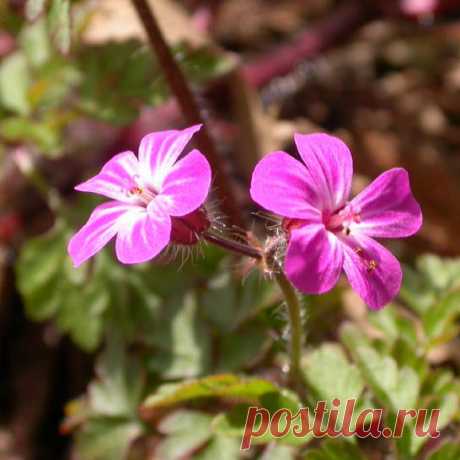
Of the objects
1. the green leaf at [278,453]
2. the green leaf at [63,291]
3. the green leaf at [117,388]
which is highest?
the green leaf at [63,291]

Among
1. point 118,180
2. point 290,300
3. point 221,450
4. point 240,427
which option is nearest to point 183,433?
point 221,450

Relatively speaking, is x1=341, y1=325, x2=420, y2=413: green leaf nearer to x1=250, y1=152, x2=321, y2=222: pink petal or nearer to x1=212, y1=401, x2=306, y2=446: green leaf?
x1=212, y1=401, x2=306, y2=446: green leaf

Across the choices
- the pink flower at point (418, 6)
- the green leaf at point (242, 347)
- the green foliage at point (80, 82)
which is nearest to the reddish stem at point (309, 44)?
the pink flower at point (418, 6)

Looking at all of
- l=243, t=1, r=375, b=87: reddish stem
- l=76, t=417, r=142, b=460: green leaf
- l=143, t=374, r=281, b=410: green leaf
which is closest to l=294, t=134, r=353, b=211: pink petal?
l=143, t=374, r=281, b=410: green leaf

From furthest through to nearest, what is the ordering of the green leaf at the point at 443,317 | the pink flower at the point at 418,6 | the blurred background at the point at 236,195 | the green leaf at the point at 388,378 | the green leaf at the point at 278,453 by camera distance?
1. the pink flower at the point at 418,6
2. the blurred background at the point at 236,195
3. the green leaf at the point at 443,317
4. the green leaf at the point at 278,453
5. the green leaf at the point at 388,378

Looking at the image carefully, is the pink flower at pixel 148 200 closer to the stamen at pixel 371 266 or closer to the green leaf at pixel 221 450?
the stamen at pixel 371 266
